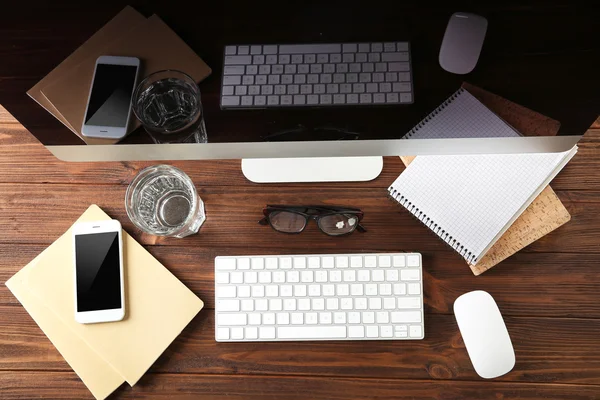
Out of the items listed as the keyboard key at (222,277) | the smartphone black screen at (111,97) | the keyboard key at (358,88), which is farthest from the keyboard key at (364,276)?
the smartphone black screen at (111,97)

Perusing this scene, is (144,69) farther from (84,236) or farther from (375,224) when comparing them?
(375,224)

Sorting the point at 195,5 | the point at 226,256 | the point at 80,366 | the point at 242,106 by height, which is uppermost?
the point at 195,5

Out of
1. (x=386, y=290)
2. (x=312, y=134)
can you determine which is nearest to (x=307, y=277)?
(x=386, y=290)

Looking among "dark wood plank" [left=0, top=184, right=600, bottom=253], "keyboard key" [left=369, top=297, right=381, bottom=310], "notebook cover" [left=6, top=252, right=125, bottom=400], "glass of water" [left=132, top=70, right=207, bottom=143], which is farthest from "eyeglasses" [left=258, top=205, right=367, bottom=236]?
"notebook cover" [left=6, top=252, right=125, bottom=400]

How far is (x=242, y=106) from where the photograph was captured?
65 centimetres

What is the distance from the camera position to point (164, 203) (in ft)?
2.83

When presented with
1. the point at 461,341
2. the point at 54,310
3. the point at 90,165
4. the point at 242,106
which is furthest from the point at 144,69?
the point at 461,341

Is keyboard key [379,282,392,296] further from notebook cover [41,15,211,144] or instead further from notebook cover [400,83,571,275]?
notebook cover [41,15,211,144]

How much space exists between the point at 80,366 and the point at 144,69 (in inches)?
18.6

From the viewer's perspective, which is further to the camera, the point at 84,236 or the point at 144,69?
the point at 84,236

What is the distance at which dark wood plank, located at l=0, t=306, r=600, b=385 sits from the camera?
0.79m

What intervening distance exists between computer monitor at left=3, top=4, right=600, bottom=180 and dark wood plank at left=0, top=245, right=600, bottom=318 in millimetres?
217

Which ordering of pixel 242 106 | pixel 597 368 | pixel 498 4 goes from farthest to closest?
pixel 597 368 → pixel 242 106 → pixel 498 4

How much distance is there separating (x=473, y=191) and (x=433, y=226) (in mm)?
85
